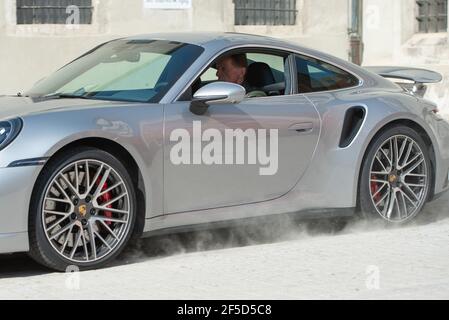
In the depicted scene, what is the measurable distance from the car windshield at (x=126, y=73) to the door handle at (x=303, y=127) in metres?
0.84

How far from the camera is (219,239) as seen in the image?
7.81 metres

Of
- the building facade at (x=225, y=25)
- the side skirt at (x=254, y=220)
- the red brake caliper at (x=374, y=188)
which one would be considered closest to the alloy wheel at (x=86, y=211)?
the side skirt at (x=254, y=220)

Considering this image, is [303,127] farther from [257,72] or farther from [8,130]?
[8,130]

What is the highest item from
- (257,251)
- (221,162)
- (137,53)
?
(137,53)

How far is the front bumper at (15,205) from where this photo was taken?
6.12m

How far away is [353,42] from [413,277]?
12858mm

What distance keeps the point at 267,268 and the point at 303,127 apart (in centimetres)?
122

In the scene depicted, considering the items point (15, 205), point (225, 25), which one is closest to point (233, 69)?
point (15, 205)

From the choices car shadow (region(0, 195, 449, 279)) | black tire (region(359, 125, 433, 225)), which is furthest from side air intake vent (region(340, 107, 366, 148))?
car shadow (region(0, 195, 449, 279))
